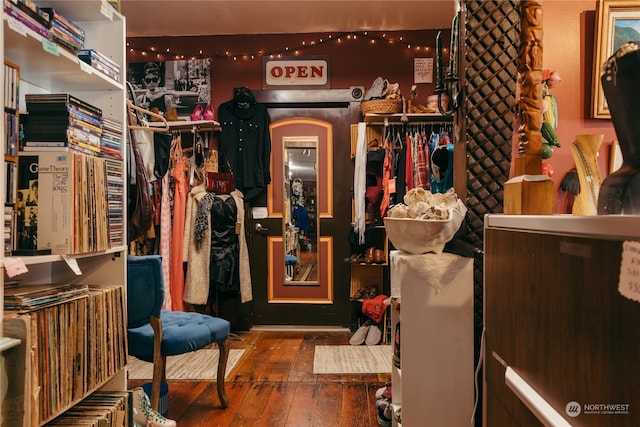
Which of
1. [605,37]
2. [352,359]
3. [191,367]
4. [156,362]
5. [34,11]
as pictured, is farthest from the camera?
[352,359]

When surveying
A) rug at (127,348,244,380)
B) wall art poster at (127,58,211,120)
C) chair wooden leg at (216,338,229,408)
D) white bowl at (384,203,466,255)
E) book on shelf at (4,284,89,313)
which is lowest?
rug at (127,348,244,380)

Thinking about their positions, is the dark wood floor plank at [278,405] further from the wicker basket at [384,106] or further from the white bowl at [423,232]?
the wicker basket at [384,106]

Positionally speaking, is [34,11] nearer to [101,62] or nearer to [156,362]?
[101,62]

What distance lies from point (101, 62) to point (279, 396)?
79.9 inches

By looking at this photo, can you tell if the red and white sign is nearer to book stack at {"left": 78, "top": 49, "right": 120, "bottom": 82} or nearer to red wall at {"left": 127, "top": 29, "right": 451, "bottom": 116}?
red wall at {"left": 127, "top": 29, "right": 451, "bottom": 116}

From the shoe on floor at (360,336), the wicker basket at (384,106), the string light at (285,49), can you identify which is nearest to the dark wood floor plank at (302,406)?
the shoe on floor at (360,336)

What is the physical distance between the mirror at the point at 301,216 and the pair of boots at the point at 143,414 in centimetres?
238

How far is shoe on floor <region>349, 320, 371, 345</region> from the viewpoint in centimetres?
384

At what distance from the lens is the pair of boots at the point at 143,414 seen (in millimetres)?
1930

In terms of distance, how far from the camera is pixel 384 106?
3846 mm

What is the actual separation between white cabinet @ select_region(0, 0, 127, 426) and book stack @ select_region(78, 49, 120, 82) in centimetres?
3

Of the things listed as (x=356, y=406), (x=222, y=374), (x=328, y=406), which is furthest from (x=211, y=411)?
(x=356, y=406)

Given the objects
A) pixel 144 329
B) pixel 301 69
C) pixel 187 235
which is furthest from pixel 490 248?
pixel 301 69

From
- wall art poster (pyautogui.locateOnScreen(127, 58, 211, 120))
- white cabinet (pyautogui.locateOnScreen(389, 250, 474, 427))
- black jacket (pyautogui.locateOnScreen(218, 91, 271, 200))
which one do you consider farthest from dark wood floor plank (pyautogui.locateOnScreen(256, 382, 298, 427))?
wall art poster (pyautogui.locateOnScreen(127, 58, 211, 120))
